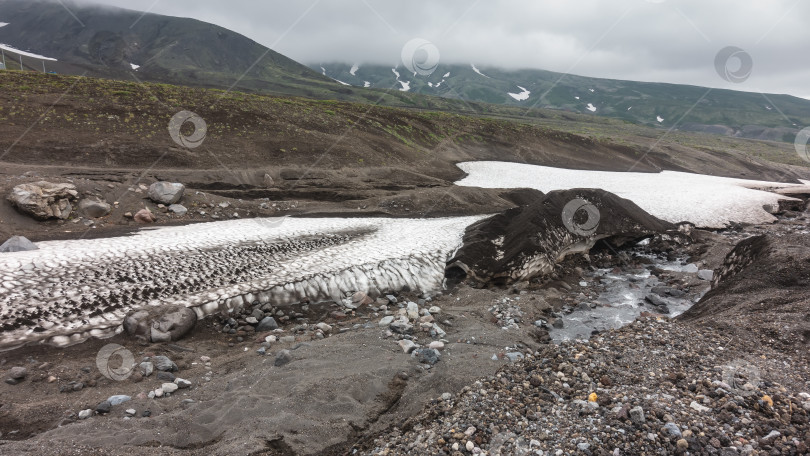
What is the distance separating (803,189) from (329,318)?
51.3 m

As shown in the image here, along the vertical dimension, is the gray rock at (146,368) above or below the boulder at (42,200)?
below

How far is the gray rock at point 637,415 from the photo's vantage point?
5339 mm

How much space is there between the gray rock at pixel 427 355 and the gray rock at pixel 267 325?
422 centimetres

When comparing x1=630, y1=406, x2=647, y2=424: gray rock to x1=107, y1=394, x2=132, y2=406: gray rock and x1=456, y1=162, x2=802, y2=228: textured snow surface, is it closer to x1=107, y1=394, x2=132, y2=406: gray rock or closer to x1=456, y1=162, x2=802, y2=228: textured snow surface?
x1=107, y1=394, x2=132, y2=406: gray rock

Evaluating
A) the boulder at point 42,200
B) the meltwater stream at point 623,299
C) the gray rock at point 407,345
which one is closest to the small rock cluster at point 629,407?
the gray rock at point 407,345

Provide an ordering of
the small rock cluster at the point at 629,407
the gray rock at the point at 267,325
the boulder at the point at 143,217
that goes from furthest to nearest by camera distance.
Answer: the boulder at the point at 143,217 → the gray rock at the point at 267,325 → the small rock cluster at the point at 629,407

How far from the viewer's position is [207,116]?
31281 mm

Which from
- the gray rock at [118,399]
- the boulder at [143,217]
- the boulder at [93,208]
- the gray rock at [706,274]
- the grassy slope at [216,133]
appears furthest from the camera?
the grassy slope at [216,133]

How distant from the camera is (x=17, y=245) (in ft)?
39.3

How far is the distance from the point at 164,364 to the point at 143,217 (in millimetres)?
10705

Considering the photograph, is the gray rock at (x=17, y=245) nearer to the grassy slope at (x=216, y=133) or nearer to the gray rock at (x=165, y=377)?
the gray rock at (x=165, y=377)

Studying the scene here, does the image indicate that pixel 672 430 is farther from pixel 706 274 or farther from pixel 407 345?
pixel 706 274

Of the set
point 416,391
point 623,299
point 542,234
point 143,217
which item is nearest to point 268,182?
point 143,217

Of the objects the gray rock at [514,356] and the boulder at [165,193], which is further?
the boulder at [165,193]
